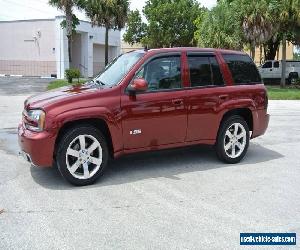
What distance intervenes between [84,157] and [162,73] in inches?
68.1

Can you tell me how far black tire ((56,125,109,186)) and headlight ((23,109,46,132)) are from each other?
0.34 m

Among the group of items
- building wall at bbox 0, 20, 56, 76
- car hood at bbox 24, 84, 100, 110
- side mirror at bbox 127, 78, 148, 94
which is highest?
building wall at bbox 0, 20, 56, 76

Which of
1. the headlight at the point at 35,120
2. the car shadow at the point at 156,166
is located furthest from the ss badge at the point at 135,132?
the headlight at the point at 35,120

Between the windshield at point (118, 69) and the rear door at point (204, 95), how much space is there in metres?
0.87

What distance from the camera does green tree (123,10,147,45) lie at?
180ft

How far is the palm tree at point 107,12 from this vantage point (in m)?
30.1

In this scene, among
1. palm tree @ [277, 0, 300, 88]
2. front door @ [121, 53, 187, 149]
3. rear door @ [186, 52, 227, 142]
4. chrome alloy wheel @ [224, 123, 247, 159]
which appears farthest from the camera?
palm tree @ [277, 0, 300, 88]

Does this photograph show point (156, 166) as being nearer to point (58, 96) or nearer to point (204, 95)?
point (204, 95)

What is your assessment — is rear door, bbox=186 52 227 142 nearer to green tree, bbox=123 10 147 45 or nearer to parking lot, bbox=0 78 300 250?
parking lot, bbox=0 78 300 250

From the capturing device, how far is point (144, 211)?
198 inches

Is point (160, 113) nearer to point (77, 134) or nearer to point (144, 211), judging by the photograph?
point (77, 134)

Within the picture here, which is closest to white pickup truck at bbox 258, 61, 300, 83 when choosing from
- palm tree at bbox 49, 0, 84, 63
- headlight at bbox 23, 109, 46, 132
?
palm tree at bbox 49, 0, 84, 63

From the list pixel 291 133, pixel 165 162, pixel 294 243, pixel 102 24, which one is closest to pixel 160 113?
pixel 165 162

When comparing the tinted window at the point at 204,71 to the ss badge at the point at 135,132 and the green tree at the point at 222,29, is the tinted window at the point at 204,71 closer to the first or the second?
the ss badge at the point at 135,132
